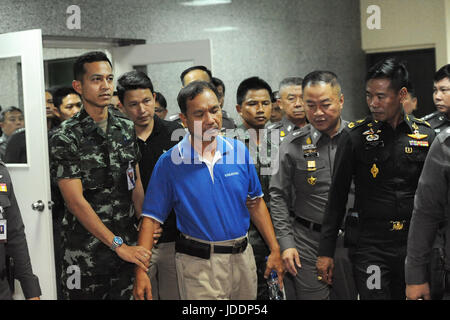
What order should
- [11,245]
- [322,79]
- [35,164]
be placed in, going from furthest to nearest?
1. [35,164]
2. [322,79]
3. [11,245]

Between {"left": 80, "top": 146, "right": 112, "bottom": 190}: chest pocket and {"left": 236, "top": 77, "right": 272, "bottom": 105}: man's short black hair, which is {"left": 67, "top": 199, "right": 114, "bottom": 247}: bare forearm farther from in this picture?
{"left": 236, "top": 77, "right": 272, "bottom": 105}: man's short black hair

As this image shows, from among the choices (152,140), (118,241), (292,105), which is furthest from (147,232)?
(292,105)

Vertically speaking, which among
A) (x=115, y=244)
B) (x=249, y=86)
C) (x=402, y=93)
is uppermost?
(x=249, y=86)

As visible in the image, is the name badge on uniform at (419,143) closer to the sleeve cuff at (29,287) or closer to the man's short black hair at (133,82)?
the man's short black hair at (133,82)

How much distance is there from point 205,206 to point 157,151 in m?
0.71

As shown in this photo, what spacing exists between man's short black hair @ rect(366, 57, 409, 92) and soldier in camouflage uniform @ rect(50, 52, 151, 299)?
1156 mm

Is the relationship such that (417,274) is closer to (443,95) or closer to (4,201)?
(4,201)

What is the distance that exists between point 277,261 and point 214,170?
1.56 feet

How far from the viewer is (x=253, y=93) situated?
341 cm

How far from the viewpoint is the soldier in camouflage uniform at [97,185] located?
2672mm

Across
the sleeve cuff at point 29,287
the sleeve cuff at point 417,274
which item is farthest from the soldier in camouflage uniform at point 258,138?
the sleeve cuff at point 29,287

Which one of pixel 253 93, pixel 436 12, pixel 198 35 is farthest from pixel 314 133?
pixel 436 12

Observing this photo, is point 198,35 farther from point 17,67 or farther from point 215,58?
point 17,67

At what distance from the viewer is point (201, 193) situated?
242cm
